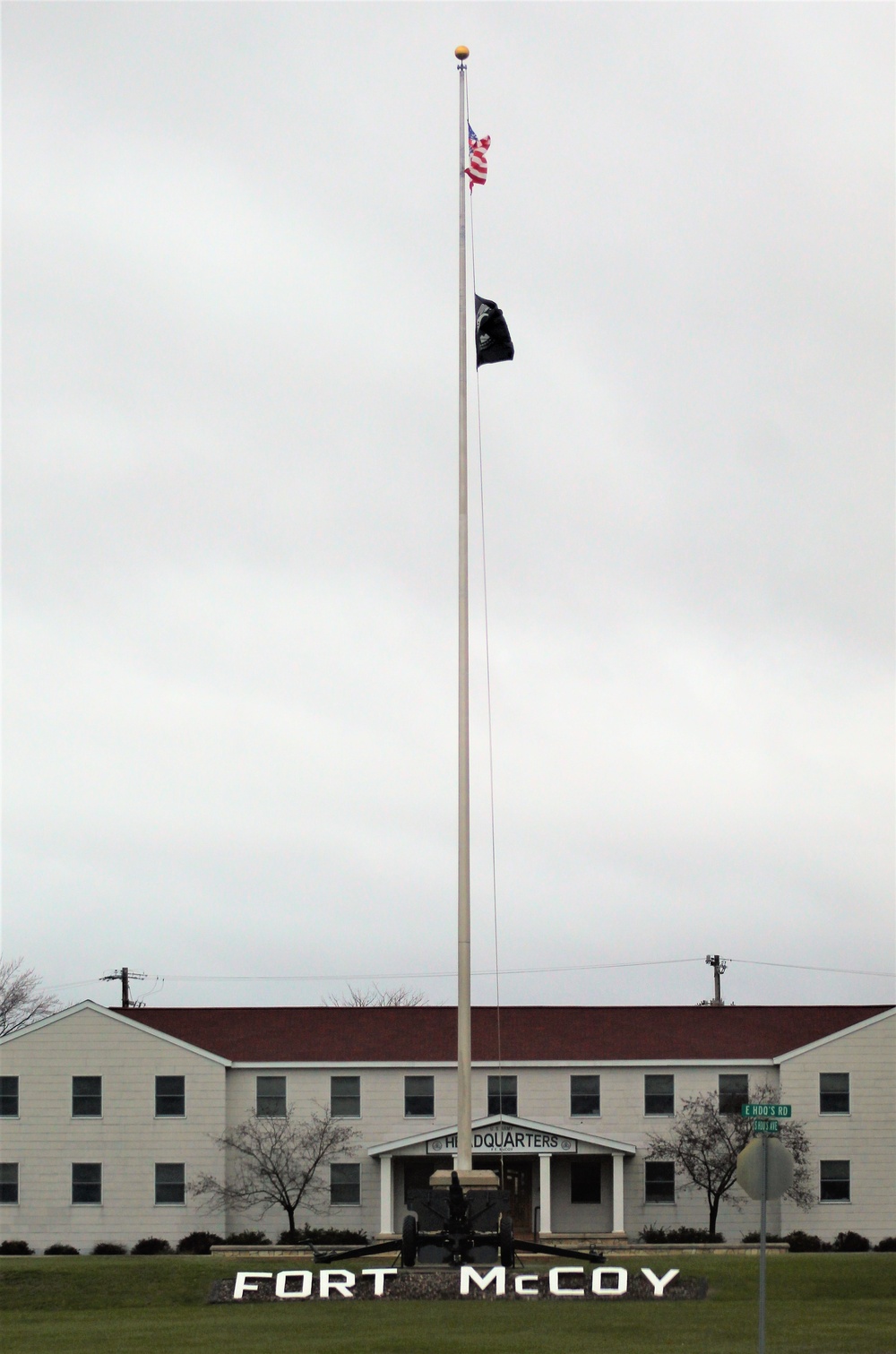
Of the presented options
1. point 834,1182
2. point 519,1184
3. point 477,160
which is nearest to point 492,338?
point 477,160

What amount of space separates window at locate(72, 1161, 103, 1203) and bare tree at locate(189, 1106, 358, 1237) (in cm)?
307

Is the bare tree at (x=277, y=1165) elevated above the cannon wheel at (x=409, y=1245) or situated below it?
below

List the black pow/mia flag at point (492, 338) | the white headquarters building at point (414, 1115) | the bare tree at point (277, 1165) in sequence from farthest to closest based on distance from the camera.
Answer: the white headquarters building at point (414, 1115) → the bare tree at point (277, 1165) → the black pow/mia flag at point (492, 338)

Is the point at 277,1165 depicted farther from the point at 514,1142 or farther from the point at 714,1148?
the point at 714,1148

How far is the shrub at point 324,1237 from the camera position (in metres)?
49.6

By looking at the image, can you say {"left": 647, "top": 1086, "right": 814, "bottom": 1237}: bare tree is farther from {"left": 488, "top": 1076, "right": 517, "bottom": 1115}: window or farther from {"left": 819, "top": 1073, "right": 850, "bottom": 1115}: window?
{"left": 488, "top": 1076, "right": 517, "bottom": 1115}: window

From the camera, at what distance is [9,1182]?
52188 mm

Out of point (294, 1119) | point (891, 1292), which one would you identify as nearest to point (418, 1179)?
point (294, 1119)

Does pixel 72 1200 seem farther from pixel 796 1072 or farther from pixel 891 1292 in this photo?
pixel 891 1292

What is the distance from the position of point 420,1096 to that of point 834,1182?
1355 centimetres

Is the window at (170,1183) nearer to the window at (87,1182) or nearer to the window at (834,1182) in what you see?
the window at (87,1182)

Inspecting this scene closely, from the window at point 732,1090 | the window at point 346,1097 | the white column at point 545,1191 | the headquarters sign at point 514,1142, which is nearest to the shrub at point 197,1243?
the window at point 346,1097

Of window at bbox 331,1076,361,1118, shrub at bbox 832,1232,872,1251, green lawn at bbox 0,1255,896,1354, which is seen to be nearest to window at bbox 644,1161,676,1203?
shrub at bbox 832,1232,872,1251

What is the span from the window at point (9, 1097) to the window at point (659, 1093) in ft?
67.3
